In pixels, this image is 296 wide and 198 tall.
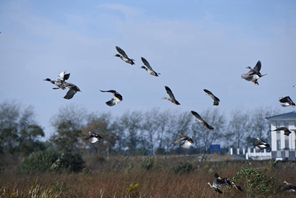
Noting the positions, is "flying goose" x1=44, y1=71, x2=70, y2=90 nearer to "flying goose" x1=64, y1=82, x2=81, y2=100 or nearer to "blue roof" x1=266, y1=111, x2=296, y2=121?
"flying goose" x1=64, y1=82, x2=81, y2=100

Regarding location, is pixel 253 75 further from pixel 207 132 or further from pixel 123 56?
pixel 207 132

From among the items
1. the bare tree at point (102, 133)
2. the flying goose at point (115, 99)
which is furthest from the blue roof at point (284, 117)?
the flying goose at point (115, 99)

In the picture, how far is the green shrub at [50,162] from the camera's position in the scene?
30680 millimetres

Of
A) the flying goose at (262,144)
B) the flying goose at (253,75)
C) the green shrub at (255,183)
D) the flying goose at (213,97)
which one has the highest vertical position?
the flying goose at (253,75)

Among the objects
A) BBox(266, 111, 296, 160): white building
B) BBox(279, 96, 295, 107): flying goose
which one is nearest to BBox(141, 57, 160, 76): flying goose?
BBox(279, 96, 295, 107): flying goose

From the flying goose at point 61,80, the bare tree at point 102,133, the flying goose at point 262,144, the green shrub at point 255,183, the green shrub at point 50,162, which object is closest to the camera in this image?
the flying goose at point 61,80

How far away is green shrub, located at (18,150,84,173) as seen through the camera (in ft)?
101

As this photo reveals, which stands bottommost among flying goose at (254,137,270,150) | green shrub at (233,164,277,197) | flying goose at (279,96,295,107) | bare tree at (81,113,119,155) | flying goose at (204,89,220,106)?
green shrub at (233,164,277,197)

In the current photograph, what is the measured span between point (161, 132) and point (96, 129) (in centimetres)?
798

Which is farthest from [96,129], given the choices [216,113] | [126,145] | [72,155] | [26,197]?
[26,197]

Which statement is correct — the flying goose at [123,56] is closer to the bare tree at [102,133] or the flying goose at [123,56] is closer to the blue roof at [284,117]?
the bare tree at [102,133]

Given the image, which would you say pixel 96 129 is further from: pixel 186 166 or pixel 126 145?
pixel 186 166

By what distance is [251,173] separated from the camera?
19.0 metres

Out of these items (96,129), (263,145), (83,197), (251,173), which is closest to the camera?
(83,197)
